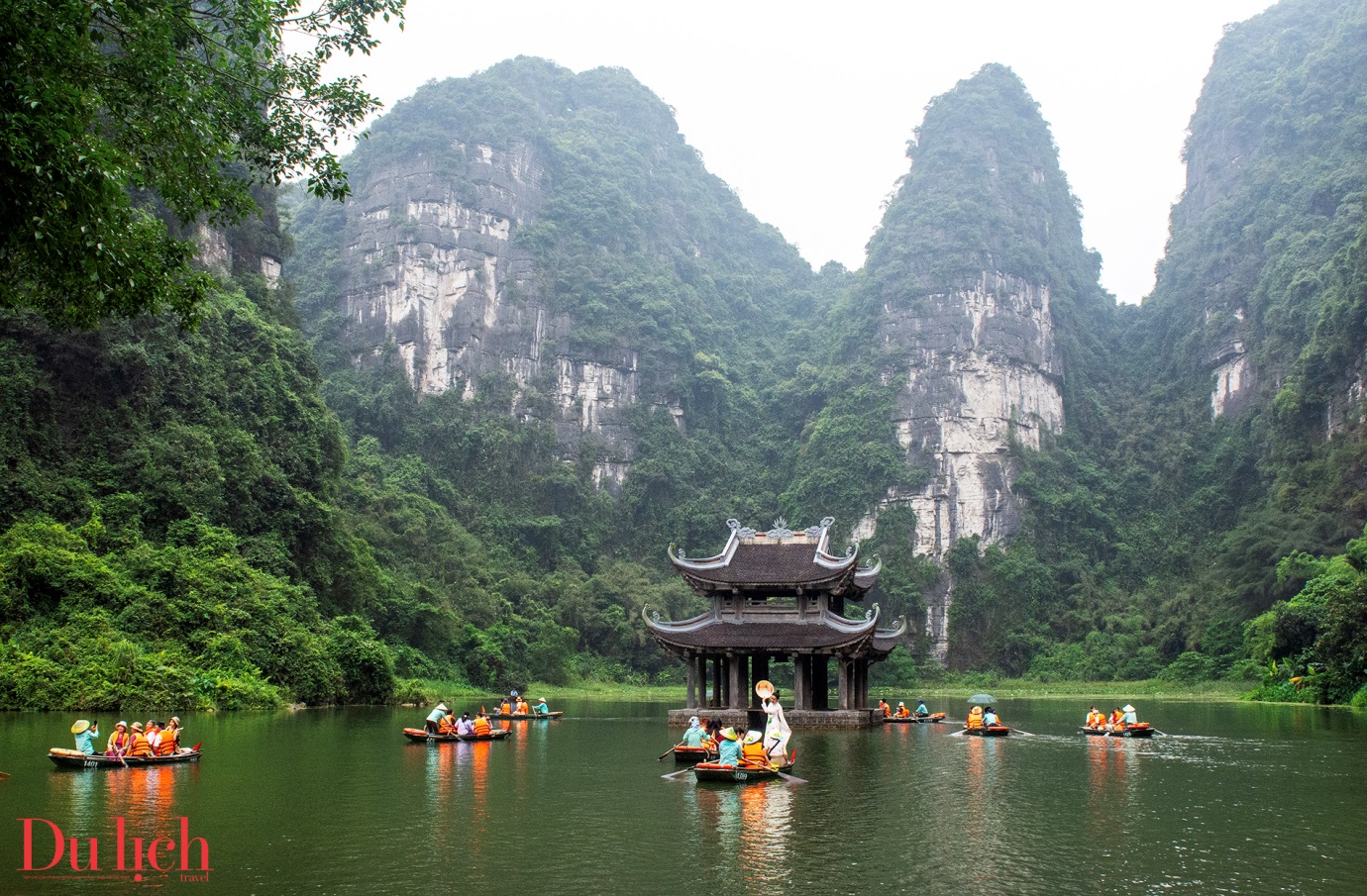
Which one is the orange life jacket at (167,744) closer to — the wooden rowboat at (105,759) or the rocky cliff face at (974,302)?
the wooden rowboat at (105,759)

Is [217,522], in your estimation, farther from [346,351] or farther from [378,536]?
[346,351]

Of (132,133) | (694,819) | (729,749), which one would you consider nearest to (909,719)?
(729,749)

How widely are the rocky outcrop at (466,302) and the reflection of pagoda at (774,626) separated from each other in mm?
54510

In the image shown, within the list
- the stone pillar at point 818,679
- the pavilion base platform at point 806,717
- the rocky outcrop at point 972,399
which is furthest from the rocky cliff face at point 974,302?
the pavilion base platform at point 806,717

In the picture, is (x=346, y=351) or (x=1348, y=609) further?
(x=346, y=351)

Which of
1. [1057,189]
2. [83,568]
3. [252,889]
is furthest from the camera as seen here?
[1057,189]

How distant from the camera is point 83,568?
29.6m

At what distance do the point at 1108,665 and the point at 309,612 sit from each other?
151ft

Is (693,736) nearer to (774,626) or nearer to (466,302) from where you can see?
(774,626)

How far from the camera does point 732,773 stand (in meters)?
14.7

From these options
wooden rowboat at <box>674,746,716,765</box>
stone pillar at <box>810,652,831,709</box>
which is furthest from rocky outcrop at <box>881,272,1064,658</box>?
wooden rowboat at <box>674,746,716,765</box>

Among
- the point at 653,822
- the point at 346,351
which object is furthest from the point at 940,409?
the point at 653,822

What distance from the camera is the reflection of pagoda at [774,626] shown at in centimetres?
2666

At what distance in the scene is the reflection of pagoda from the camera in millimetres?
26656
